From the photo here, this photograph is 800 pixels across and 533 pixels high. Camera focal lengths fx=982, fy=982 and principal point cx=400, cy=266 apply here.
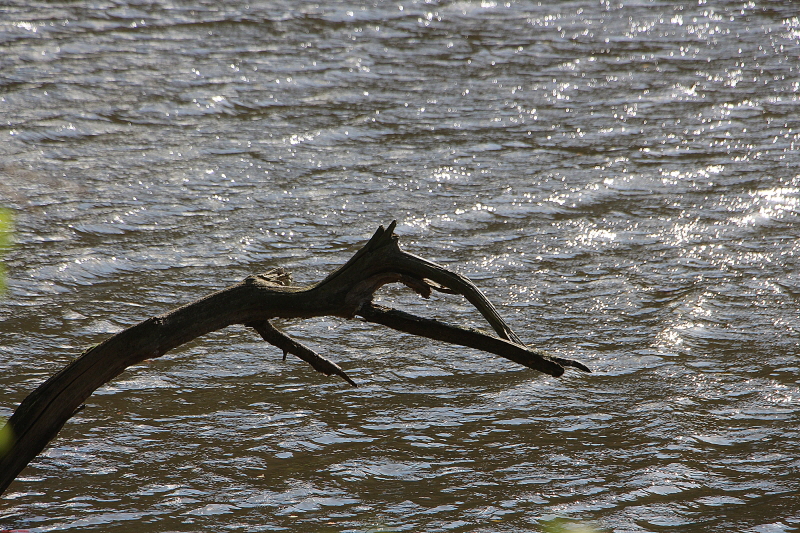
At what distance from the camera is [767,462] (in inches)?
138

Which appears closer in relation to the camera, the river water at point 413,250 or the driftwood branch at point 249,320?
the driftwood branch at point 249,320

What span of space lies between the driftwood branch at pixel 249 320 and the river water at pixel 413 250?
0.36m

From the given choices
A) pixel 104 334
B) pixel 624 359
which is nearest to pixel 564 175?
pixel 624 359

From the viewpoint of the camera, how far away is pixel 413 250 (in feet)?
17.2

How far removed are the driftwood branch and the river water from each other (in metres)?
0.36

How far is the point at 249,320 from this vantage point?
2.97 meters

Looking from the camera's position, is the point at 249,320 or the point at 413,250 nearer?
the point at 249,320

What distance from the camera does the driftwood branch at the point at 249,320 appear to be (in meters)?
2.82

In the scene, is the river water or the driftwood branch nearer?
the driftwood branch

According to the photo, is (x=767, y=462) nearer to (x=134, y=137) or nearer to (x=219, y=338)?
(x=219, y=338)

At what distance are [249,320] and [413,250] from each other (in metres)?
2.34

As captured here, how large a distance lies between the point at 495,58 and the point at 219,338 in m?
4.99

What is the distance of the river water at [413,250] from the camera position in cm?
332

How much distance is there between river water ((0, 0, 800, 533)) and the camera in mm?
3316
